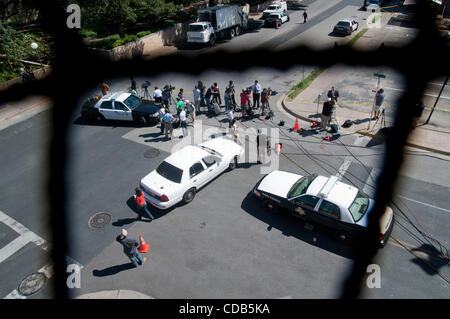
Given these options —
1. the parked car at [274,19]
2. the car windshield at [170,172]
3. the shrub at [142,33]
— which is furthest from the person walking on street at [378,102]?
the parked car at [274,19]

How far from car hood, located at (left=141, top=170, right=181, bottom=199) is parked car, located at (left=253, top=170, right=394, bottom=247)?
3.22 meters

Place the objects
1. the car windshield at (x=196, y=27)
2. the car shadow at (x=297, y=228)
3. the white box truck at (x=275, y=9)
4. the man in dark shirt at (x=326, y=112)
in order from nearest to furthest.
A: the car shadow at (x=297, y=228) < the man in dark shirt at (x=326, y=112) < the car windshield at (x=196, y=27) < the white box truck at (x=275, y=9)

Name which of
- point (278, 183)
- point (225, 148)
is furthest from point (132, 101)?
A: point (278, 183)

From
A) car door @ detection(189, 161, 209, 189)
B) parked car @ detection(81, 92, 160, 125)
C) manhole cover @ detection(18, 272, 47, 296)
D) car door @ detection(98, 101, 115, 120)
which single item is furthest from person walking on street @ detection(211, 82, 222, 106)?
manhole cover @ detection(18, 272, 47, 296)

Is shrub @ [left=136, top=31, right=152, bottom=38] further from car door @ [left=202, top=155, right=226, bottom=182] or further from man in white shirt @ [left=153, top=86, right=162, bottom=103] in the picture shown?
car door @ [left=202, top=155, right=226, bottom=182]

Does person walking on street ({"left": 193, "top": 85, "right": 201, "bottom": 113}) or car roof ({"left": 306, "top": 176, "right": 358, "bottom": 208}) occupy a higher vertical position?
person walking on street ({"left": 193, "top": 85, "right": 201, "bottom": 113})

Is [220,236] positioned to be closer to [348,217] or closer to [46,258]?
[348,217]

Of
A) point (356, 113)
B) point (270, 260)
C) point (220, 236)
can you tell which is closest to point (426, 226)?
point (270, 260)

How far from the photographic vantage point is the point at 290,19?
134 ft

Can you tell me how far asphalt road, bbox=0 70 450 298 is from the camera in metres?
9.09

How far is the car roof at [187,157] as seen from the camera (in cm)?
1249

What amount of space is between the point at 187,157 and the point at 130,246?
465cm

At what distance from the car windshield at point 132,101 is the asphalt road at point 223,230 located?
10.1 feet

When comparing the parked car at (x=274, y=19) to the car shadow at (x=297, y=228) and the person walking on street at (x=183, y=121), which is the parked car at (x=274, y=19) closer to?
the person walking on street at (x=183, y=121)
